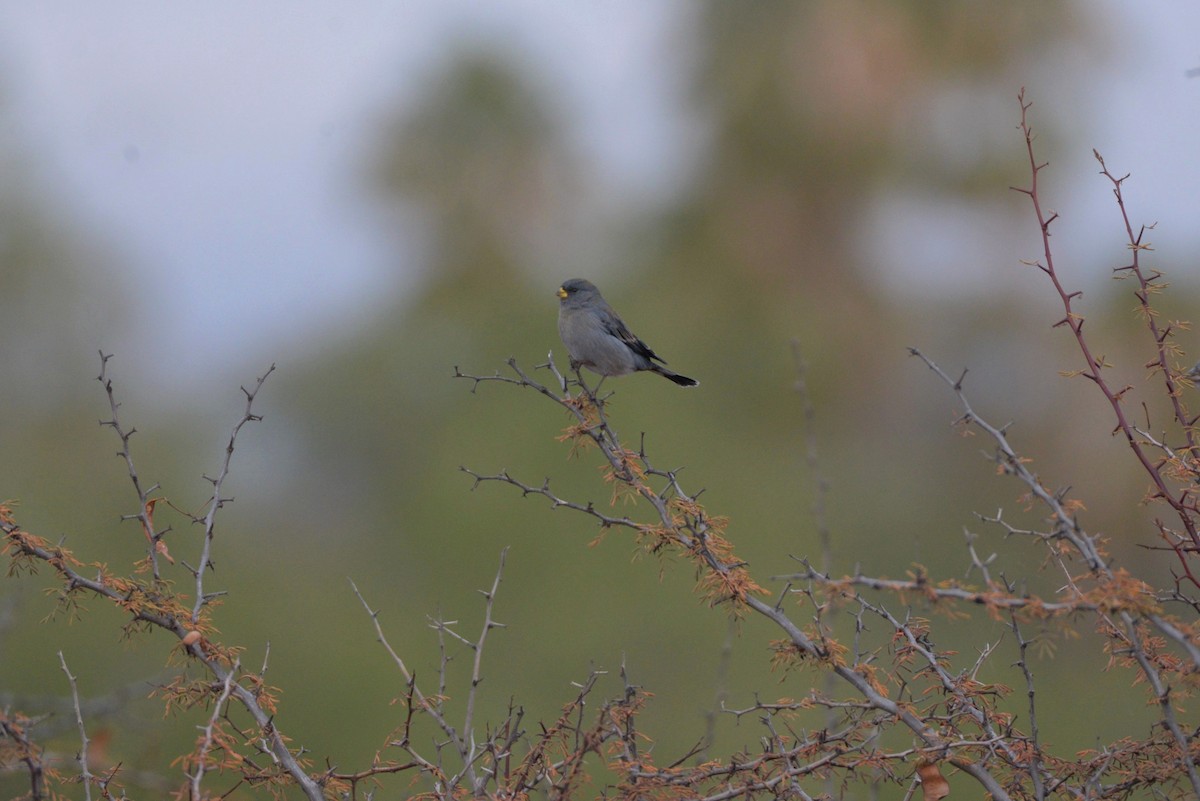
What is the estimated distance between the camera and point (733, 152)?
37500 millimetres

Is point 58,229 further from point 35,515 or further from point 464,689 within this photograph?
point 464,689

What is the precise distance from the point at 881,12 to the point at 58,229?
22955 millimetres

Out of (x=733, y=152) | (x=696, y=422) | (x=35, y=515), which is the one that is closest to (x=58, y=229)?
(x=35, y=515)

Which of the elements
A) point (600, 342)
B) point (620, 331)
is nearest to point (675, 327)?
point (620, 331)

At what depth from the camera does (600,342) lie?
826 cm

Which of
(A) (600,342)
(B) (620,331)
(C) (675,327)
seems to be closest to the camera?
(A) (600,342)

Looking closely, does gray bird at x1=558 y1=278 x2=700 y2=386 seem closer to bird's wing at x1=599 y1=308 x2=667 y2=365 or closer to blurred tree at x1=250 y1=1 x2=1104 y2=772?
bird's wing at x1=599 y1=308 x2=667 y2=365

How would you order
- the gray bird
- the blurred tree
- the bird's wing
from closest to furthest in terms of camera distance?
the gray bird < the bird's wing < the blurred tree

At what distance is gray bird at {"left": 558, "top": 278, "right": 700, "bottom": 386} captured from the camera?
8.27 meters

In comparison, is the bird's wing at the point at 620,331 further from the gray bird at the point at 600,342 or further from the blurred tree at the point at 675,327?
the blurred tree at the point at 675,327

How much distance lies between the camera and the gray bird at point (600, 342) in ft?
27.1

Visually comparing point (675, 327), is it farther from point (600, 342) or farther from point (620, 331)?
point (600, 342)

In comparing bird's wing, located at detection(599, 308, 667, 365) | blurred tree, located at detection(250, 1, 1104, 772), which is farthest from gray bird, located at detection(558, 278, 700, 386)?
blurred tree, located at detection(250, 1, 1104, 772)

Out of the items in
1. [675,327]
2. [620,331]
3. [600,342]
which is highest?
[675,327]
